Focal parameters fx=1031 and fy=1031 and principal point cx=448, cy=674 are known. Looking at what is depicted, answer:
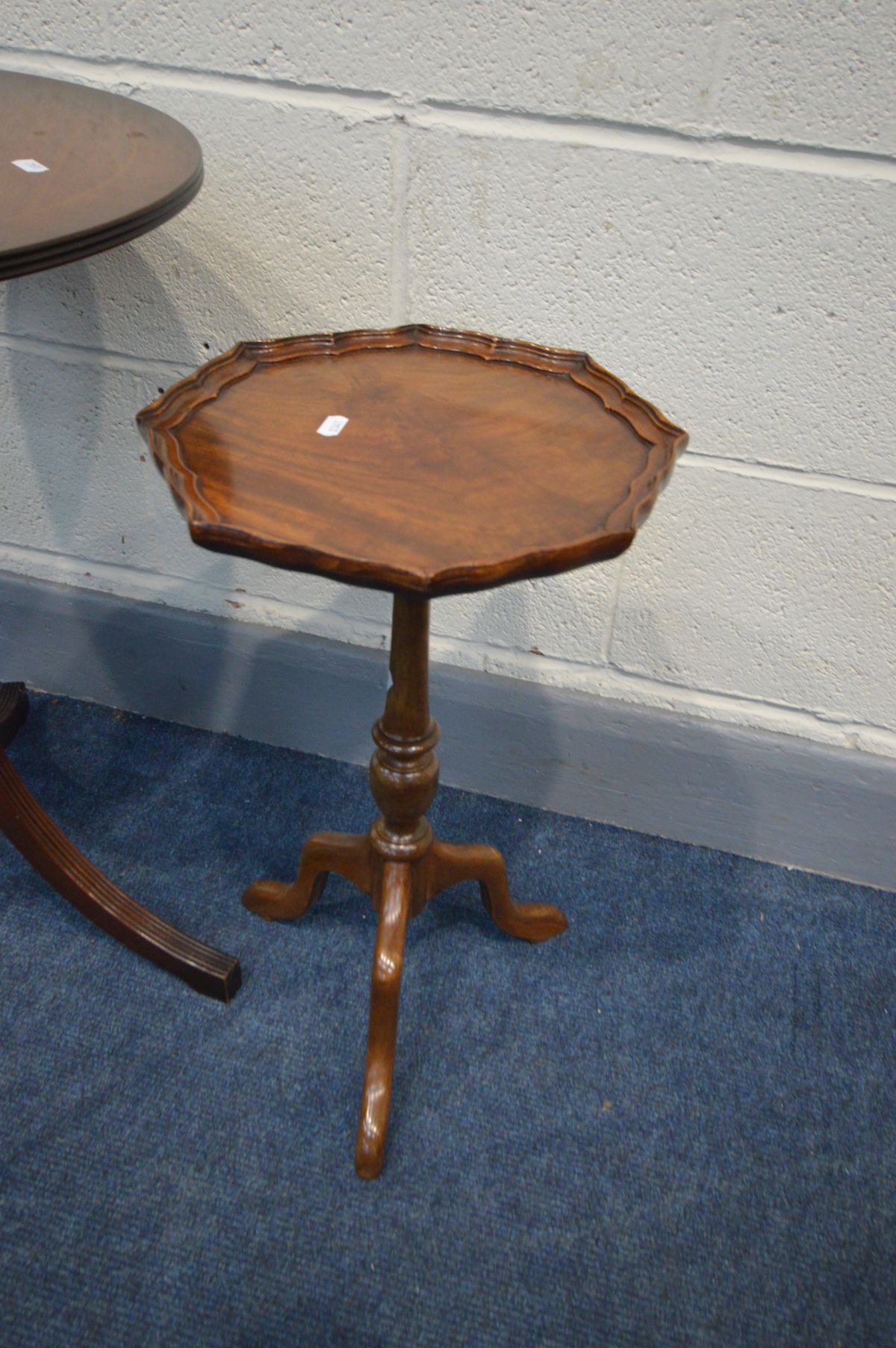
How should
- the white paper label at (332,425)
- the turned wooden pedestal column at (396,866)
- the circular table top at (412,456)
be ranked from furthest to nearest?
Answer: the turned wooden pedestal column at (396,866) → the white paper label at (332,425) → the circular table top at (412,456)

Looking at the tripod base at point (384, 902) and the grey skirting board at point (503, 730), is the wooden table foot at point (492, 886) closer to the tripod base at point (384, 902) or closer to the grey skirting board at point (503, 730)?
the tripod base at point (384, 902)

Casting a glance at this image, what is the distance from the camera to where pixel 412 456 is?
3.20 feet

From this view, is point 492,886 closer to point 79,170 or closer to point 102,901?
point 102,901

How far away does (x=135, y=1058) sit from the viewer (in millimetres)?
1281

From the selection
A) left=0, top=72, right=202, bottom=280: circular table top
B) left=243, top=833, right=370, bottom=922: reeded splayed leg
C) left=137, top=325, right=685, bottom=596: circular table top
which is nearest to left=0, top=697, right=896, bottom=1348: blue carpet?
left=243, top=833, right=370, bottom=922: reeded splayed leg

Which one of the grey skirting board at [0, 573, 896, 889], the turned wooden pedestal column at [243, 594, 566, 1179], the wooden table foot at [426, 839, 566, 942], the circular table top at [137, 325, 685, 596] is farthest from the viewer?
the grey skirting board at [0, 573, 896, 889]

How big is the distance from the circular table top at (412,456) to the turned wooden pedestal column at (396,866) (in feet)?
0.53

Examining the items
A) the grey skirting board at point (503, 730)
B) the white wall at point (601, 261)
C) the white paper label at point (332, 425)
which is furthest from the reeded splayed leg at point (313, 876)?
the white paper label at point (332, 425)

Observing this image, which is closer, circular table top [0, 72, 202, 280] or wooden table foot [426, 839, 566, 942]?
circular table top [0, 72, 202, 280]

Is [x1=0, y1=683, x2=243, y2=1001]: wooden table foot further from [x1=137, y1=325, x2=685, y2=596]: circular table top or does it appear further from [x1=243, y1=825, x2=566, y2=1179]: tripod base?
[x1=137, y1=325, x2=685, y2=596]: circular table top

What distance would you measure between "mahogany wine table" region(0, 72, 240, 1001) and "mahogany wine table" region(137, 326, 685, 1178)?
0.58ft

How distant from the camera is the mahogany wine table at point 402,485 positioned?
854 mm

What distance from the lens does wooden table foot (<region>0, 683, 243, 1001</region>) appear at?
1.35m

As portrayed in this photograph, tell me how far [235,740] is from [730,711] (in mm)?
837
